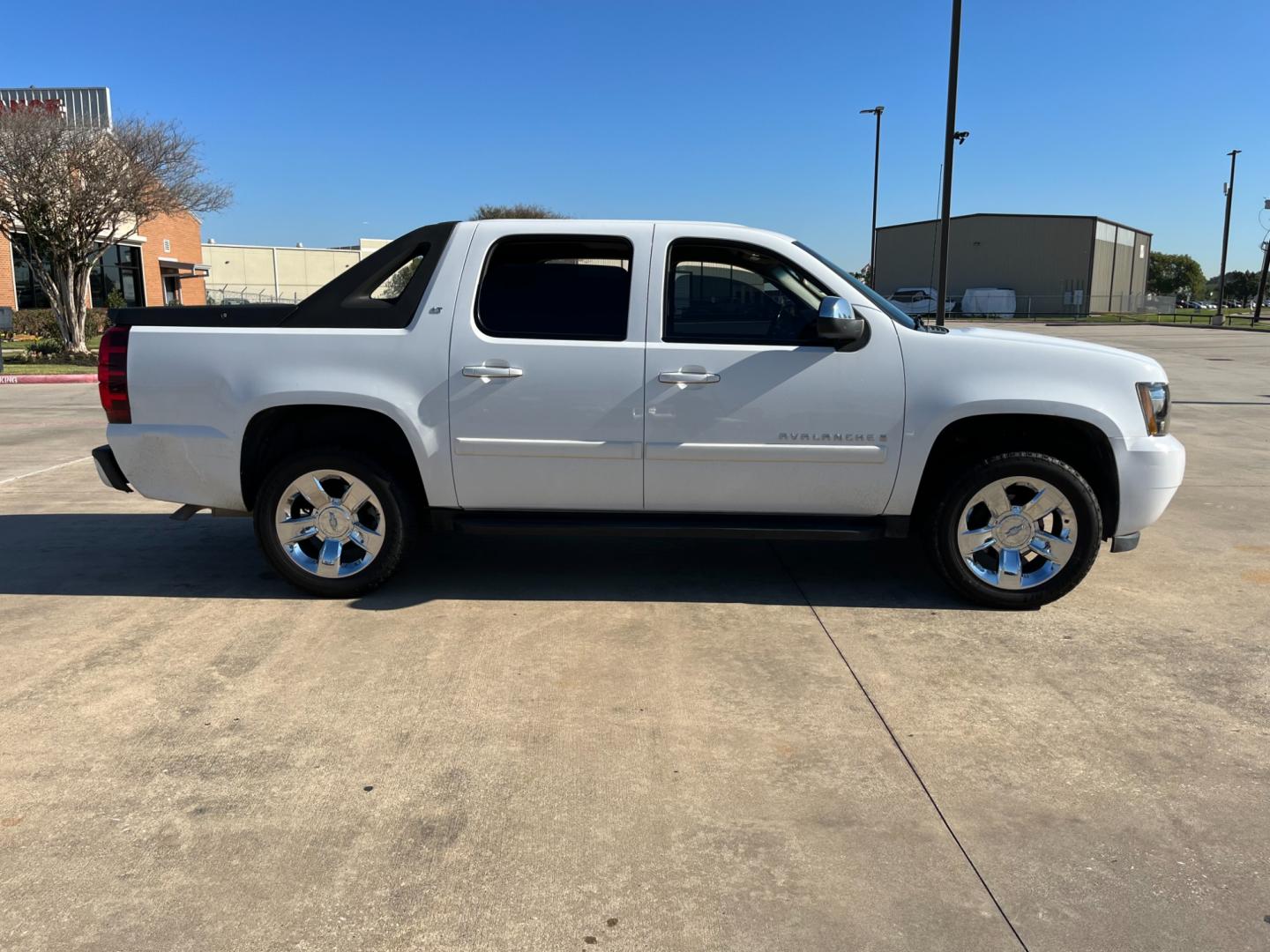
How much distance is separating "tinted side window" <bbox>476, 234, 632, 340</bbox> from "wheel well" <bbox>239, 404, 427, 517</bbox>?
0.77 metres

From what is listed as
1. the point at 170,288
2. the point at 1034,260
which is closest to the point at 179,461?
the point at 170,288

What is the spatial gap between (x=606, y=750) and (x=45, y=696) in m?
2.27

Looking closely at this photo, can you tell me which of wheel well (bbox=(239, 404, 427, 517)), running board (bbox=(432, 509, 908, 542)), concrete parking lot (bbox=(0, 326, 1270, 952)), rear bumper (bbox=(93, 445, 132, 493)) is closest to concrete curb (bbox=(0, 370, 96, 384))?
concrete parking lot (bbox=(0, 326, 1270, 952))

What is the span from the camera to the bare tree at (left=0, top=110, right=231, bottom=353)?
19.9 metres

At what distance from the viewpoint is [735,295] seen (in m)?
4.78

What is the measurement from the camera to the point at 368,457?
4.86m

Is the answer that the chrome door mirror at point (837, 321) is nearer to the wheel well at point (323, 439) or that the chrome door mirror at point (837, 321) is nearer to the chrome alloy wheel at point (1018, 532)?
the chrome alloy wheel at point (1018, 532)

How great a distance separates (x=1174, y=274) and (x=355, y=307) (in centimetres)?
15896

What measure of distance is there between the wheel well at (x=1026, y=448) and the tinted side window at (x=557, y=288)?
5.71 ft

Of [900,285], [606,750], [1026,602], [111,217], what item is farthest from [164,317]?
[900,285]

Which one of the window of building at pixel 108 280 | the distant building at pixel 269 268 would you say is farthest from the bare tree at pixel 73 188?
the distant building at pixel 269 268

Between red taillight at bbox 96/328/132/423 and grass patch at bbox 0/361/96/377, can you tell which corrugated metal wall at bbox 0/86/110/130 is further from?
red taillight at bbox 96/328/132/423

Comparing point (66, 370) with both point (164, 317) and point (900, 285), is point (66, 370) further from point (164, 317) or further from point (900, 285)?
point (900, 285)

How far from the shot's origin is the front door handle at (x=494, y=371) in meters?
4.62
